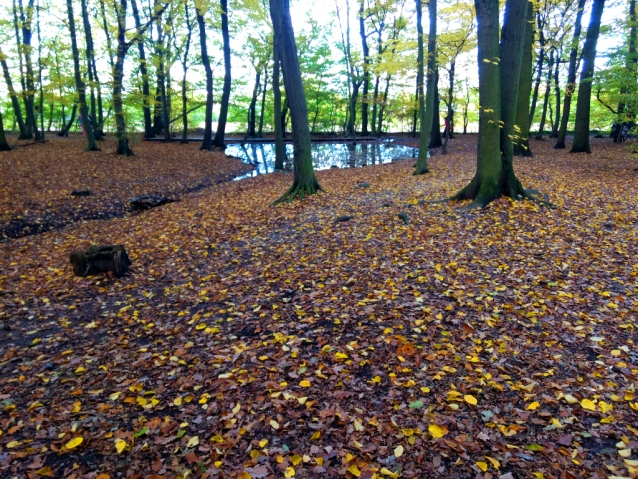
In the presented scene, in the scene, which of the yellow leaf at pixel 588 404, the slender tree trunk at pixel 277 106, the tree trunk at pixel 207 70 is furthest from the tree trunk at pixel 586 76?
the tree trunk at pixel 207 70

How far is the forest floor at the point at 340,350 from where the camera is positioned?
9.04 feet

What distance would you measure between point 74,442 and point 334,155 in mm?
21768

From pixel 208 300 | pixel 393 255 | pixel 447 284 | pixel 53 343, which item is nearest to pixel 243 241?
pixel 208 300

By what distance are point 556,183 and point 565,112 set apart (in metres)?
10.7

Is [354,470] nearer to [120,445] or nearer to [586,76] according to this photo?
[120,445]

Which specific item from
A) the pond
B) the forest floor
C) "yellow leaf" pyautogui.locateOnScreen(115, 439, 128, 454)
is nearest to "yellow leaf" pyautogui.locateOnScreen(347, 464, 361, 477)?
the forest floor

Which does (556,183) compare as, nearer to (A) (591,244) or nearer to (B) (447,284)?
(A) (591,244)

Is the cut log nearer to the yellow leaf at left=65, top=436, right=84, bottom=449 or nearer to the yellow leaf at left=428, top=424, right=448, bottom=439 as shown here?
the yellow leaf at left=65, top=436, right=84, bottom=449

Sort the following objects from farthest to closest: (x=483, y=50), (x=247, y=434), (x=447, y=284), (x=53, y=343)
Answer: (x=483, y=50) → (x=447, y=284) → (x=53, y=343) → (x=247, y=434)

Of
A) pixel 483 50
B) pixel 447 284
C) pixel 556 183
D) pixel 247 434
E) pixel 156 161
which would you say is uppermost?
pixel 483 50

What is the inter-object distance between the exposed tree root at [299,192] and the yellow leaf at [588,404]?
8.10 m

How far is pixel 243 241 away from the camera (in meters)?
7.61

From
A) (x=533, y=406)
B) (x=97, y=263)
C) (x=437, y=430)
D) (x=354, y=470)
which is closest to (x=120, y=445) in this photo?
(x=354, y=470)

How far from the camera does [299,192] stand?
10.5 meters
